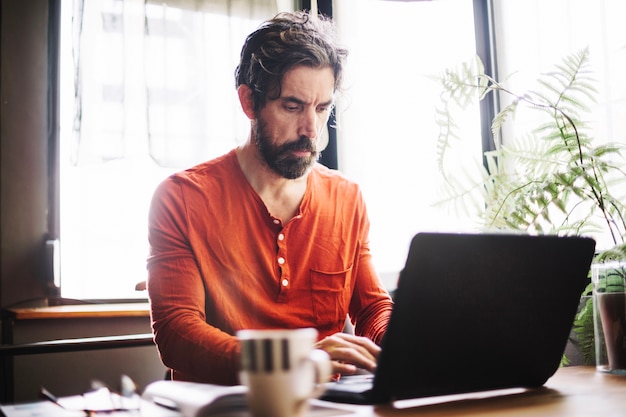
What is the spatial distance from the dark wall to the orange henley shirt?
145cm

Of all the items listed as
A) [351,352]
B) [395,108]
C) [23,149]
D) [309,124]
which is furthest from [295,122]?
[395,108]

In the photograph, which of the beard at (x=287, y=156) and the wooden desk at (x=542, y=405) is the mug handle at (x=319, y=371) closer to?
the wooden desk at (x=542, y=405)

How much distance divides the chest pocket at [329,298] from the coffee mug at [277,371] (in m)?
0.91

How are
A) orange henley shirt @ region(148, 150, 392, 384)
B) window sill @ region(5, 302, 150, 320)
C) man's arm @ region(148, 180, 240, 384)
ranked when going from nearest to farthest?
man's arm @ region(148, 180, 240, 384), orange henley shirt @ region(148, 150, 392, 384), window sill @ region(5, 302, 150, 320)

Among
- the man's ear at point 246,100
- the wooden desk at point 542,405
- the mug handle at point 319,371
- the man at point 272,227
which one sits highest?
the man's ear at point 246,100

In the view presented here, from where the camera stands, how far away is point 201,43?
2.96 meters

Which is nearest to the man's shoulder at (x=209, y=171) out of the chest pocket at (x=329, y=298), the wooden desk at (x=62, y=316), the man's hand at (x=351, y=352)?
the chest pocket at (x=329, y=298)

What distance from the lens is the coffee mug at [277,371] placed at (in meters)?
0.61

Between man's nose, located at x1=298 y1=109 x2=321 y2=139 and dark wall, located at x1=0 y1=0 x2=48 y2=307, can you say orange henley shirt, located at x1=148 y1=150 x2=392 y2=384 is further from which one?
dark wall, located at x1=0 y1=0 x2=48 y2=307

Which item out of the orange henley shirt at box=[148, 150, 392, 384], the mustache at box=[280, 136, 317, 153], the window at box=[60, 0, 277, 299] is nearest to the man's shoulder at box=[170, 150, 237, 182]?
the orange henley shirt at box=[148, 150, 392, 384]

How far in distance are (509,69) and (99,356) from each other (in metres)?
2.14

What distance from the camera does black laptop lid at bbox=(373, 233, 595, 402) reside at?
2.64ft

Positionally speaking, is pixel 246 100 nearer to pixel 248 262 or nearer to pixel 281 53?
pixel 281 53

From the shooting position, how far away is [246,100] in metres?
1.77
